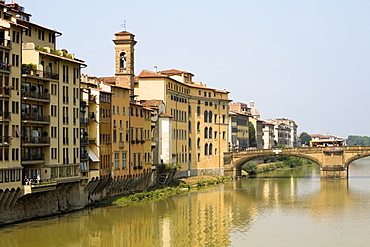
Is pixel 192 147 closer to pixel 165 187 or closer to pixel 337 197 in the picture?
pixel 165 187

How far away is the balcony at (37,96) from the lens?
45688 millimetres

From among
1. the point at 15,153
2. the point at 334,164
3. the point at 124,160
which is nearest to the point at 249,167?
the point at 334,164

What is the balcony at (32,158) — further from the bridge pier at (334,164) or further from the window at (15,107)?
the bridge pier at (334,164)

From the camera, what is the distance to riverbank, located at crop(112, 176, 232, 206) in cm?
5978

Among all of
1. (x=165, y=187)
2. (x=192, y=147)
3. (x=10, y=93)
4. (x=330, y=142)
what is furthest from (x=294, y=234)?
(x=330, y=142)

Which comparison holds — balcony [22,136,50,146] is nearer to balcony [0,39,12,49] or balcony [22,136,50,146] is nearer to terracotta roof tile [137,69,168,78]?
balcony [0,39,12,49]

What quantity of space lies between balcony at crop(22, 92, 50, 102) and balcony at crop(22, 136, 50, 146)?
8.97ft

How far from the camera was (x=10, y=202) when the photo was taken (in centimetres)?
4347

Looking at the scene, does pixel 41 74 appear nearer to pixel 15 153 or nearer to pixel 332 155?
pixel 15 153

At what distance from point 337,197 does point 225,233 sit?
27.1 m

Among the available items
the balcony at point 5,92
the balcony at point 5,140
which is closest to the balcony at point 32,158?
the balcony at point 5,140

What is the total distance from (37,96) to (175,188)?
2951 centimetres

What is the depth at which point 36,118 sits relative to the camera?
154 feet

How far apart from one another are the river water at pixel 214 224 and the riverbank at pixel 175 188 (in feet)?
4.06
